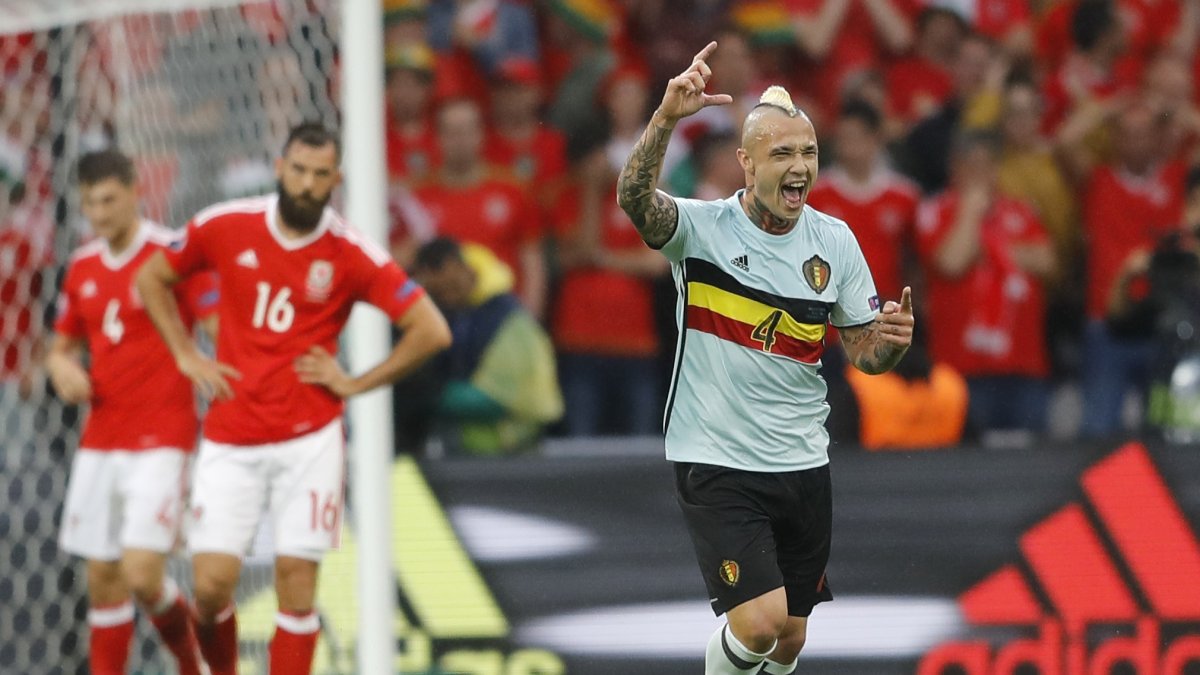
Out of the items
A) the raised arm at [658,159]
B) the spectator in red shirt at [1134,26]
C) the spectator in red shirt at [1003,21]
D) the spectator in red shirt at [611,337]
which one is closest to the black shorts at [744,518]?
the raised arm at [658,159]

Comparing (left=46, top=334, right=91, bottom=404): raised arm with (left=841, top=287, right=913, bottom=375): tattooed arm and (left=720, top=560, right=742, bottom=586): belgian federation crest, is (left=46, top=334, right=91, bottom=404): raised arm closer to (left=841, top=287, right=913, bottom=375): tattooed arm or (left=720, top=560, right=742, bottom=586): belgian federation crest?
(left=720, top=560, right=742, bottom=586): belgian federation crest

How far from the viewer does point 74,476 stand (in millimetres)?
7695

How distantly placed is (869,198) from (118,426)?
12.9ft

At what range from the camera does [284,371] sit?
6703 millimetres

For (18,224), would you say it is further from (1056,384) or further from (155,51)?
(1056,384)

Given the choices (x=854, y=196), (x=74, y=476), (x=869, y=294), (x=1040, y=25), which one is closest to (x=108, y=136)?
(x=74, y=476)

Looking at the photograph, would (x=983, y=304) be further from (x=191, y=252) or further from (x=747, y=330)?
(x=191, y=252)

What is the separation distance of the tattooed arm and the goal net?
10.2 ft

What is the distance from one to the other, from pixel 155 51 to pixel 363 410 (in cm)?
223

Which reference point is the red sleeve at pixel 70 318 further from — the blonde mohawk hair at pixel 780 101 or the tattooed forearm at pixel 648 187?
the blonde mohawk hair at pixel 780 101

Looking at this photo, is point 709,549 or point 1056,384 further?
point 1056,384

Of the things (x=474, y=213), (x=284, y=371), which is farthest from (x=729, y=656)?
(x=474, y=213)

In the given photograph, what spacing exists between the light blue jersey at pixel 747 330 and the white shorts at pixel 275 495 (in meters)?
1.57

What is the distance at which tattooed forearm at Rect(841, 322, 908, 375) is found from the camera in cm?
551
